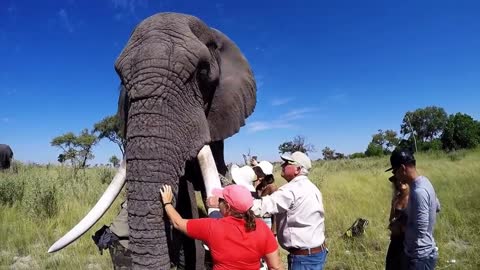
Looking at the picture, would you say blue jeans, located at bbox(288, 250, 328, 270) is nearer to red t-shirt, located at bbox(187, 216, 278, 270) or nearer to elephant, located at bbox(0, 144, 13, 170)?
red t-shirt, located at bbox(187, 216, 278, 270)

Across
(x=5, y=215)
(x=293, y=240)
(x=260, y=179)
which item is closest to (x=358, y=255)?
(x=260, y=179)

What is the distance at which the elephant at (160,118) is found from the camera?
329 centimetres

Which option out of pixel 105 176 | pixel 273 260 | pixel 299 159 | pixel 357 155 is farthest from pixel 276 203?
pixel 357 155

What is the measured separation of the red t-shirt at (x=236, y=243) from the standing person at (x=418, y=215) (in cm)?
147

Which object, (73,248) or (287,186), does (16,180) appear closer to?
(73,248)

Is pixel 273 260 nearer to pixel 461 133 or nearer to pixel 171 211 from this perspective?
pixel 171 211

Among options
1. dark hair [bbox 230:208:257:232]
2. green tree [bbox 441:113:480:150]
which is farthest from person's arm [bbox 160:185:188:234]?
green tree [bbox 441:113:480:150]

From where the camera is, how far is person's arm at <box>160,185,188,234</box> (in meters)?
3.27

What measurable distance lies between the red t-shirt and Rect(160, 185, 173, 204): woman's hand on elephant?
41 centimetres

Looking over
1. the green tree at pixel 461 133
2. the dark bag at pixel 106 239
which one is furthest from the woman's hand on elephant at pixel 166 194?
the green tree at pixel 461 133

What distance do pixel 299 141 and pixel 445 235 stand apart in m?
18.7

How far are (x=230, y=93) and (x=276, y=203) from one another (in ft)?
5.26

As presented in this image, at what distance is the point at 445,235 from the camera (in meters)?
7.86

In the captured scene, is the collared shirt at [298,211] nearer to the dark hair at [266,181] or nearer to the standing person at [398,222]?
the standing person at [398,222]
